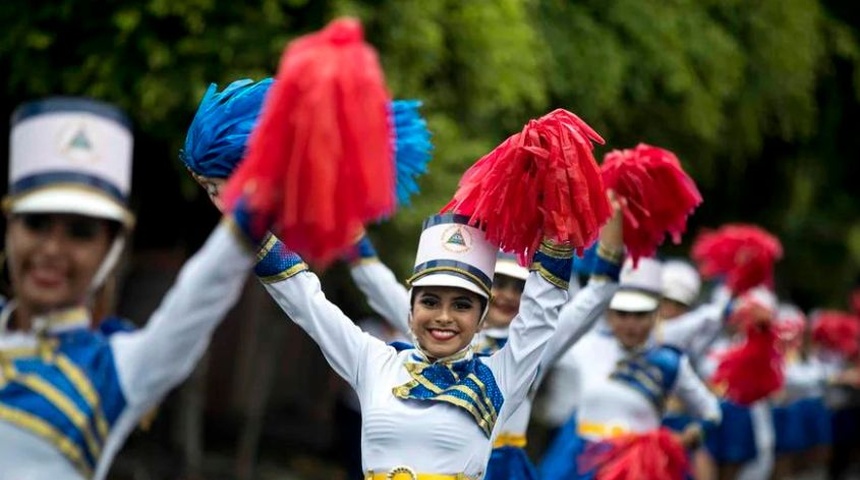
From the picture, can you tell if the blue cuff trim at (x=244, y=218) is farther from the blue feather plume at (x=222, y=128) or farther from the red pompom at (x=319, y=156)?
the blue feather plume at (x=222, y=128)

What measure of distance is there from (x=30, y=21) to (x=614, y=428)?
4250 millimetres

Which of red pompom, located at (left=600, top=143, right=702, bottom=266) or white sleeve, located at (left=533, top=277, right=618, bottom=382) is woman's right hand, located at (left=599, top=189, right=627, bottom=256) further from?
white sleeve, located at (left=533, top=277, right=618, bottom=382)

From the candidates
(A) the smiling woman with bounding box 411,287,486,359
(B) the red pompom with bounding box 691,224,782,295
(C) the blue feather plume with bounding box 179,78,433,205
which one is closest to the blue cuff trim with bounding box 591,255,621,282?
(A) the smiling woman with bounding box 411,287,486,359

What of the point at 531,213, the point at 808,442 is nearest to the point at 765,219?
the point at 808,442

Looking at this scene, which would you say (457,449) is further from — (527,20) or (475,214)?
(527,20)

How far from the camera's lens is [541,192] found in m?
5.26

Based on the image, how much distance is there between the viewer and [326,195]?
348 cm

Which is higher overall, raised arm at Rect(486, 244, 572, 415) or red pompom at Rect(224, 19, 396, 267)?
red pompom at Rect(224, 19, 396, 267)

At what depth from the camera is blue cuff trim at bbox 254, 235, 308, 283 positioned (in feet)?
16.1

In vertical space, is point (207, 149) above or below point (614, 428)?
above

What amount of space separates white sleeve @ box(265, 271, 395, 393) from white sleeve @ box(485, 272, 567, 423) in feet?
1.25

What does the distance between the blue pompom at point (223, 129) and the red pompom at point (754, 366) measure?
16.4ft

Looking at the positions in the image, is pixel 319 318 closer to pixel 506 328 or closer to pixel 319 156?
pixel 319 156

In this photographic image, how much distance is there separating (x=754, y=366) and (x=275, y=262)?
5.02 m
